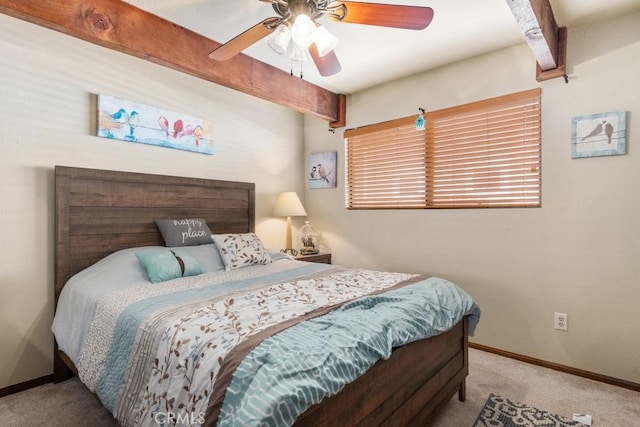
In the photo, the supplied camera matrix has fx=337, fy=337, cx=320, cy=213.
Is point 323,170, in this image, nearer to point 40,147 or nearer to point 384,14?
point 384,14

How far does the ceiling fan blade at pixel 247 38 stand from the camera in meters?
1.71

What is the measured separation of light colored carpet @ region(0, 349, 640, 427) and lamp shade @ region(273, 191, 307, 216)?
2.13 m

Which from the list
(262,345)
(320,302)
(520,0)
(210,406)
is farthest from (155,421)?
(520,0)

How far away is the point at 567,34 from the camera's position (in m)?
2.39

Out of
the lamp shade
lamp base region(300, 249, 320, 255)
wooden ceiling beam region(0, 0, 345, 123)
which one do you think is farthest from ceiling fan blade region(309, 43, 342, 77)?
lamp base region(300, 249, 320, 255)

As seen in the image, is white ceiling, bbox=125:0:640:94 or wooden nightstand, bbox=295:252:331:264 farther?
wooden nightstand, bbox=295:252:331:264

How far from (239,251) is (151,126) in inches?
49.3

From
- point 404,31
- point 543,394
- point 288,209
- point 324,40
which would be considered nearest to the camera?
point 324,40

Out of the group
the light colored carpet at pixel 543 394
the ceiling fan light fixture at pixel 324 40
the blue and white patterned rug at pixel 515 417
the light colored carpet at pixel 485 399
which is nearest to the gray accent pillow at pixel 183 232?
the light colored carpet at pixel 485 399

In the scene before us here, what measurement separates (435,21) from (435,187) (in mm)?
1359

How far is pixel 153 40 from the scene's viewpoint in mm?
2180

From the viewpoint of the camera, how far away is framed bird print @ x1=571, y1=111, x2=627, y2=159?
221 centimetres

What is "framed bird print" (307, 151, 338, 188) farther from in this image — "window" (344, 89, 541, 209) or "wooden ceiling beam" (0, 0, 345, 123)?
"wooden ceiling beam" (0, 0, 345, 123)

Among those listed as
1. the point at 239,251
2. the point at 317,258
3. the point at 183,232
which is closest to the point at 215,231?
the point at 183,232
